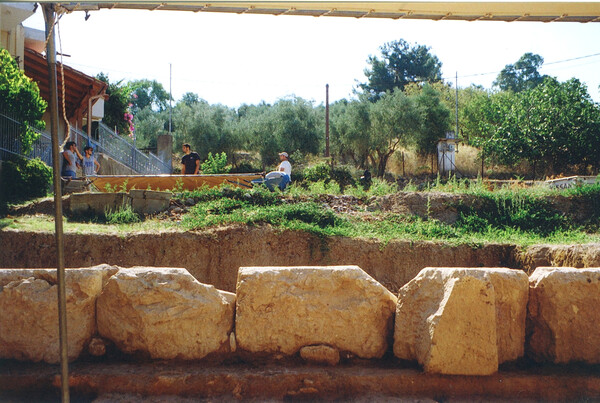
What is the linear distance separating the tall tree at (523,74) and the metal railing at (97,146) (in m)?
42.0

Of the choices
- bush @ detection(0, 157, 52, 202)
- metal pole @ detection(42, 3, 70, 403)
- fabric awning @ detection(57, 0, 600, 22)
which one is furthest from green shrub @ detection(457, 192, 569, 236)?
metal pole @ detection(42, 3, 70, 403)

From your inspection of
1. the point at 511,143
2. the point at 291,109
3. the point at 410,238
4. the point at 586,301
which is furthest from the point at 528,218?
the point at 291,109

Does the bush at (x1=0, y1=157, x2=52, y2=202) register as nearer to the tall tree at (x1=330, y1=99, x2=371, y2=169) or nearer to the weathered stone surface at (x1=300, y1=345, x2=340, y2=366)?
the weathered stone surface at (x1=300, y1=345, x2=340, y2=366)

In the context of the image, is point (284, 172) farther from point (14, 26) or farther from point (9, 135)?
point (14, 26)

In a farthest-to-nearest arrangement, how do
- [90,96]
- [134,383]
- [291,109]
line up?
[291,109], [90,96], [134,383]

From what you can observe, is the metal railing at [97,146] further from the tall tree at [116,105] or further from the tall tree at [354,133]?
the tall tree at [354,133]

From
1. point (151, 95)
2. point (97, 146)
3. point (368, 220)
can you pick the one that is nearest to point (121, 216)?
point (368, 220)

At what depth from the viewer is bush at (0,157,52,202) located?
11016mm

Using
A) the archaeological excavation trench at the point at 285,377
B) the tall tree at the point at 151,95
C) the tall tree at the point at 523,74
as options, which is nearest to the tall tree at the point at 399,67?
the tall tree at the point at 523,74

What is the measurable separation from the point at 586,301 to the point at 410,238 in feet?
19.2

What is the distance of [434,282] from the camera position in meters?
4.00

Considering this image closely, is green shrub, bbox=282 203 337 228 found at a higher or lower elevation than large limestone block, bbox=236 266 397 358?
higher

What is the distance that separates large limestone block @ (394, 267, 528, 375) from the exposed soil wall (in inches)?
208

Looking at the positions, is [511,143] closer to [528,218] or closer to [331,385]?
[528,218]
